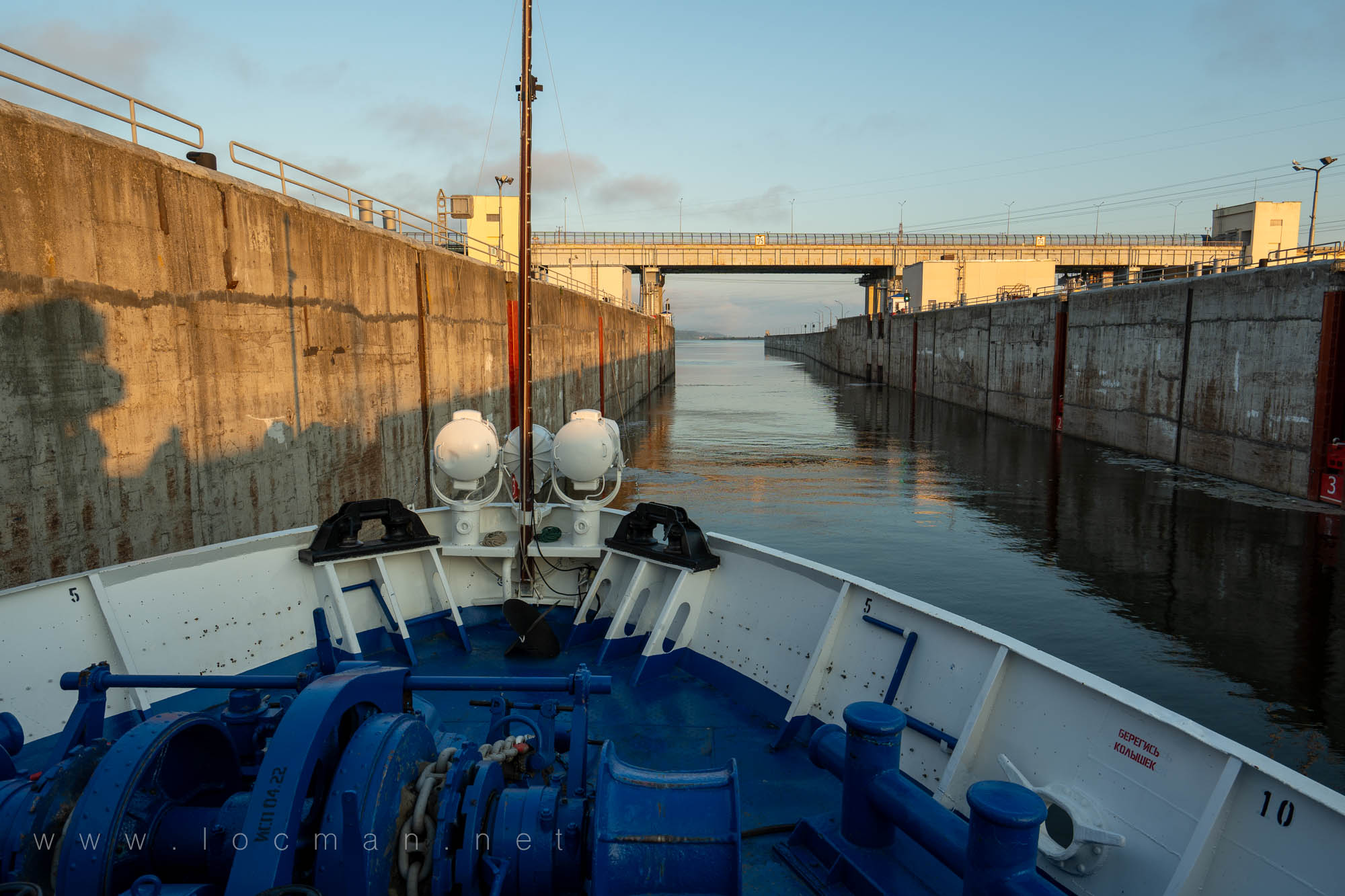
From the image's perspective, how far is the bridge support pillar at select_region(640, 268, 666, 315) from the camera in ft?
280

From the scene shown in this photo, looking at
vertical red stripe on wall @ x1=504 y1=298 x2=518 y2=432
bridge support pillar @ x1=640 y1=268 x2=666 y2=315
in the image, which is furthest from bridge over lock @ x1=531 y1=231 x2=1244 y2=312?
vertical red stripe on wall @ x1=504 y1=298 x2=518 y2=432

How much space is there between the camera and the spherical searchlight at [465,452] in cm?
921

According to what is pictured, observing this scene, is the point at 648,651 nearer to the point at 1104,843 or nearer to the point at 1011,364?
the point at 1104,843

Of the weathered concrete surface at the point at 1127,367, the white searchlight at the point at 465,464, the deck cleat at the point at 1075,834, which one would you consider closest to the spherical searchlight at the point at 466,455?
the white searchlight at the point at 465,464

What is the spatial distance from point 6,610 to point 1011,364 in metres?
46.3

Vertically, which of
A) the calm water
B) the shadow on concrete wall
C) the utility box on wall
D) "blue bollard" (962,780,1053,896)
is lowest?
the calm water

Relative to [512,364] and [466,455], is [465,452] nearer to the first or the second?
[466,455]

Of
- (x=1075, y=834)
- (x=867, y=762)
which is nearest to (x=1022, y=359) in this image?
(x=1075, y=834)

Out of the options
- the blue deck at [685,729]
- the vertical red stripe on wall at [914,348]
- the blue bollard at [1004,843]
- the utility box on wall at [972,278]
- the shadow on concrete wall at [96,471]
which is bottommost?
the blue deck at [685,729]

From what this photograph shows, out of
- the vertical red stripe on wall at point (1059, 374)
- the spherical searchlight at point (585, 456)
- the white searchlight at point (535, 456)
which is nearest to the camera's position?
the spherical searchlight at point (585, 456)

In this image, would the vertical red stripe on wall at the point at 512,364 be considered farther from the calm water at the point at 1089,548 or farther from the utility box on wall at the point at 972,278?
the utility box on wall at the point at 972,278

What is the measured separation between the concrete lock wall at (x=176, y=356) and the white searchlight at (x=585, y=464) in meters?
4.61

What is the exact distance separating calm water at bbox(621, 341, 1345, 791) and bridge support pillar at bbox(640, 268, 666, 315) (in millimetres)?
50255

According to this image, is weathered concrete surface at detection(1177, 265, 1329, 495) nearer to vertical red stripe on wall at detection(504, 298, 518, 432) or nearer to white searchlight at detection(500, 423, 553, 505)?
white searchlight at detection(500, 423, 553, 505)
